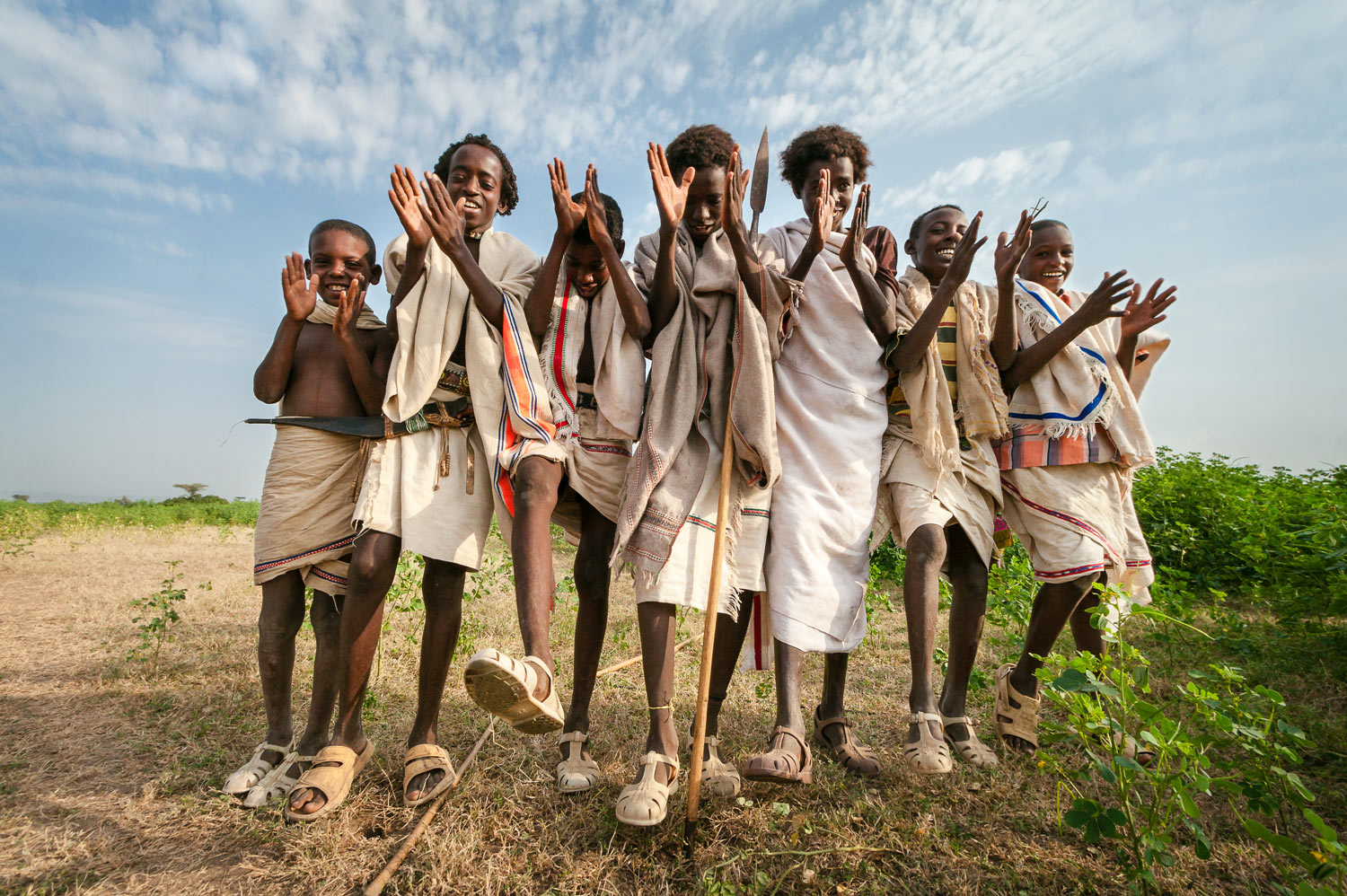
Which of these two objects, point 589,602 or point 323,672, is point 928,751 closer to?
point 589,602

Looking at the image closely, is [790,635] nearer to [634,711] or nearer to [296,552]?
[634,711]

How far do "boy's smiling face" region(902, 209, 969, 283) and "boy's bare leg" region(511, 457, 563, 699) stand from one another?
2.07 m

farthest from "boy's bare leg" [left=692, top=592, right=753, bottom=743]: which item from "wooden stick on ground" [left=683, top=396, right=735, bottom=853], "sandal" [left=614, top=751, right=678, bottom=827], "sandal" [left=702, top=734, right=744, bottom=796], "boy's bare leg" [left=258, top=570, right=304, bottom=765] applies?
"boy's bare leg" [left=258, top=570, right=304, bottom=765]

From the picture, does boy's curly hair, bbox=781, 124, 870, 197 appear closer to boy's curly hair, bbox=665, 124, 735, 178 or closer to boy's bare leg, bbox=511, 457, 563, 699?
boy's curly hair, bbox=665, 124, 735, 178

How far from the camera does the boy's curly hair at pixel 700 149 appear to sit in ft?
10.1

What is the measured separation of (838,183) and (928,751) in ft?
7.98

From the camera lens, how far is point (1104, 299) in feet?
10.5

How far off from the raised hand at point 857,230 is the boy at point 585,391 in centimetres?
87

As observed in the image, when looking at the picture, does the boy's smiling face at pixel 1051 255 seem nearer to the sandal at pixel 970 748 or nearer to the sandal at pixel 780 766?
the sandal at pixel 970 748

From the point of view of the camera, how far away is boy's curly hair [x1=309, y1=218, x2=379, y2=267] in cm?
331

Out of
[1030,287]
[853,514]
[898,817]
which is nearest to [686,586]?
[853,514]

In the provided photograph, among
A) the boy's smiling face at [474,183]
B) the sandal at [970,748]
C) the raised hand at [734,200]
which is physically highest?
the boy's smiling face at [474,183]

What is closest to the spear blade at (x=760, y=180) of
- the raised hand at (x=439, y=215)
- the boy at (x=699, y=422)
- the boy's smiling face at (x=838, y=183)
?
the boy at (x=699, y=422)

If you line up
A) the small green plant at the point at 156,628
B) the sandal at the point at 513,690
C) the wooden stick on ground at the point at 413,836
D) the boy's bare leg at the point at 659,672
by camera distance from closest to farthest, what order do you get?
the sandal at the point at 513,690
the wooden stick on ground at the point at 413,836
the boy's bare leg at the point at 659,672
the small green plant at the point at 156,628
